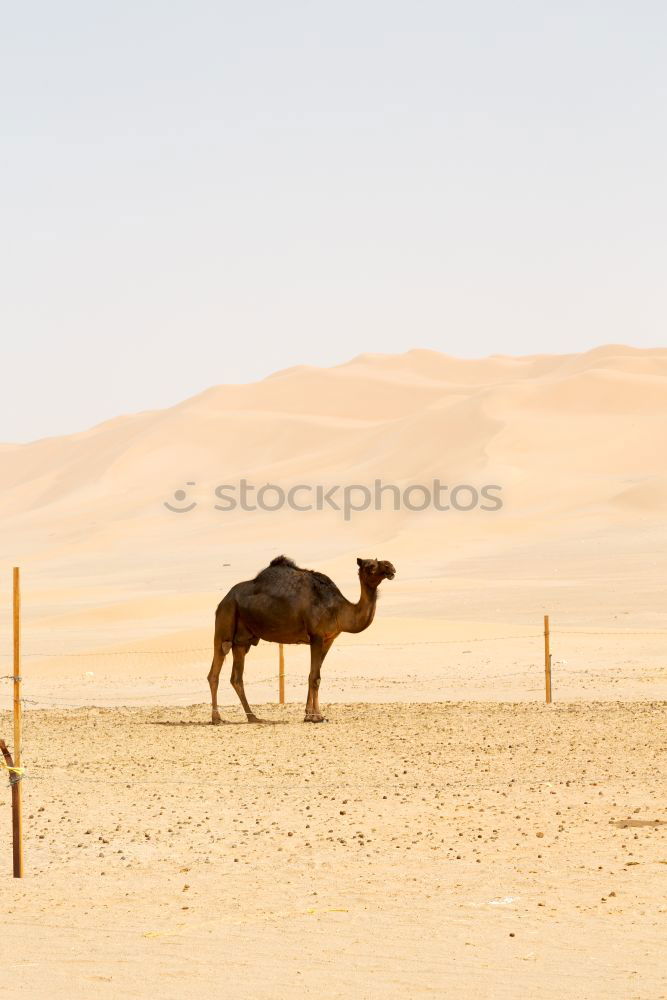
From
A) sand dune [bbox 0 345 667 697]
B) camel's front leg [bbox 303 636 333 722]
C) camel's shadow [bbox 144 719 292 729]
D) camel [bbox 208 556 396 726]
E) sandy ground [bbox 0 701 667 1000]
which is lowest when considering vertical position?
sandy ground [bbox 0 701 667 1000]

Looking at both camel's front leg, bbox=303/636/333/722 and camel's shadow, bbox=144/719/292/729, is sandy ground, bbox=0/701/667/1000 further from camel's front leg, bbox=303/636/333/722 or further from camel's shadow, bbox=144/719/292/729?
camel's shadow, bbox=144/719/292/729

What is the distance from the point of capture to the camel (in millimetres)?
17141

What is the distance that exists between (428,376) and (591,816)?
15986cm

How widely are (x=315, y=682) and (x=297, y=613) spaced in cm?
80

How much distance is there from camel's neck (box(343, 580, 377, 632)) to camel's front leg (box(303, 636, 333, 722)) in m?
0.37

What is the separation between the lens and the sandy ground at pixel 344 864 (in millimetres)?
7691

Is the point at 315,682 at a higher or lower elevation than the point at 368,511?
lower

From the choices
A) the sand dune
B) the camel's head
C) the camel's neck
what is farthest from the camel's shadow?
the sand dune

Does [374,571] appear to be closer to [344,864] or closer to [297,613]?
[297,613]

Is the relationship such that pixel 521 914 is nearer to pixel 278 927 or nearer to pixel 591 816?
pixel 278 927

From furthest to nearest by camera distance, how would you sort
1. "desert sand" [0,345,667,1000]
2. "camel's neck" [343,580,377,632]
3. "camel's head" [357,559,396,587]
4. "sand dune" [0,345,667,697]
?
"sand dune" [0,345,667,697], "camel's neck" [343,580,377,632], "camel's head" [357,559,396,587], "desert sand" [0,345,667,1000]

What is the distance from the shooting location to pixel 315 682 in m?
17.2

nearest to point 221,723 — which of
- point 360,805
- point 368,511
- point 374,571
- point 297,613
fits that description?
point 297,613

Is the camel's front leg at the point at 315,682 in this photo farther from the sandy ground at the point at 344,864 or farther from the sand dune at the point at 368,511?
the sand dune at the point at 368,511
